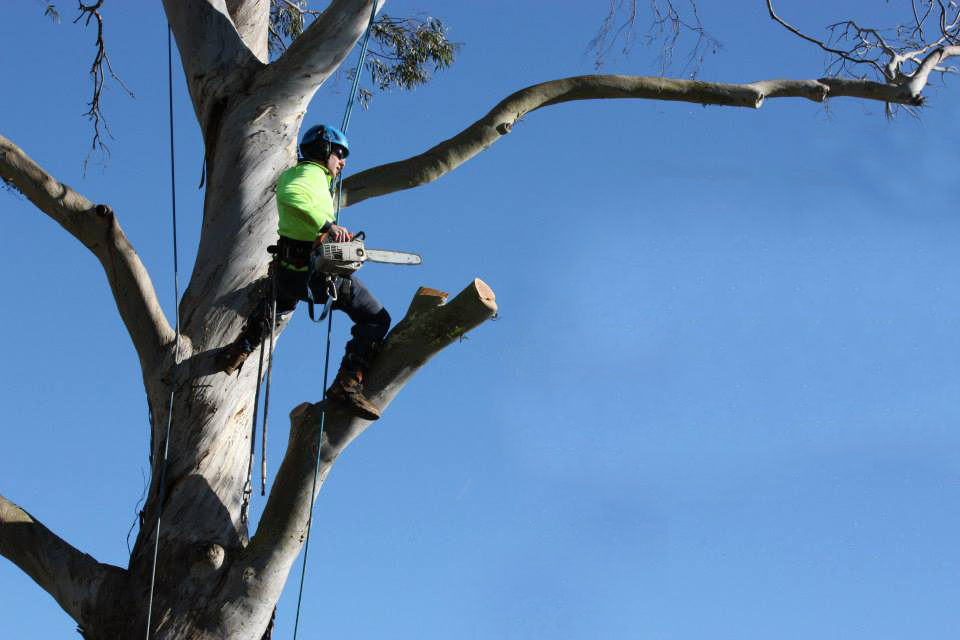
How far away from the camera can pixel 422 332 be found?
4172 millimetres

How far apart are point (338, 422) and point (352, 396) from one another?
123 millimetres

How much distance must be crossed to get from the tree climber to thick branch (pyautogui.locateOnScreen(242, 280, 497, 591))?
0.08 metres

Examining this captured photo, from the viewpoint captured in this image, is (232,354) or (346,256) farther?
(232,354)

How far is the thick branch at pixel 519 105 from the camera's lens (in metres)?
5.60

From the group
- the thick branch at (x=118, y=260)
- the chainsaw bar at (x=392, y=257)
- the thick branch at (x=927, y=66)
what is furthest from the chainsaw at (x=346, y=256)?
the thick branch at (x=927, y=66)

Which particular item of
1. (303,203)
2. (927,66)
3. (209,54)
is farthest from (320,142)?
(927,66)

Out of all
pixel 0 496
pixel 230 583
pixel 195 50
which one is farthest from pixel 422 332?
pixel 195 50

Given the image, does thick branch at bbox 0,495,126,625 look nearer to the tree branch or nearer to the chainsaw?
the chainsaw

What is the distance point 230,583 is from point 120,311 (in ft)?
4.23

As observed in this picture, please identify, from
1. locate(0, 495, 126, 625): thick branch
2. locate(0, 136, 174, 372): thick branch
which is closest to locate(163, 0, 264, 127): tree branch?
locate(0, 136, 174, 372): thick branch

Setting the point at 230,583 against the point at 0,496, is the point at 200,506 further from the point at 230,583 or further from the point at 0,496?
the point at 0,496

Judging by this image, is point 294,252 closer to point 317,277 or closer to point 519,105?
point 317,277

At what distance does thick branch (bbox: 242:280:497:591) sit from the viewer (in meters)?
4.13

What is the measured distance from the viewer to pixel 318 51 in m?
5.51
